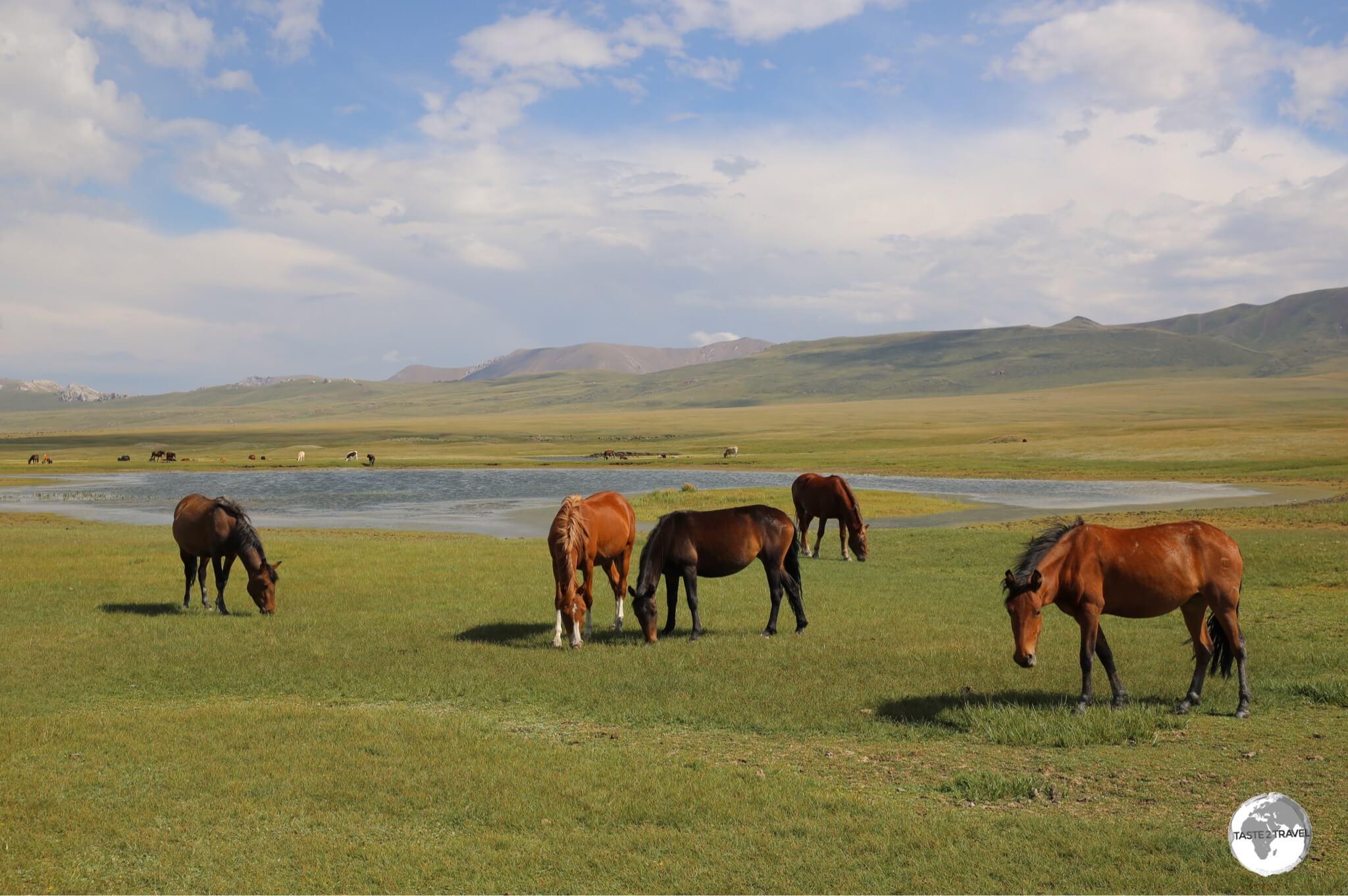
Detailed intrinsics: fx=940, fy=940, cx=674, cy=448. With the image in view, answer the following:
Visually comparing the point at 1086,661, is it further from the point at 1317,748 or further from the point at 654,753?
the point at 654,753

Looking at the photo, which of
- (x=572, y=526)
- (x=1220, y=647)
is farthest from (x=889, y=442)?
(x=1220, y=647)

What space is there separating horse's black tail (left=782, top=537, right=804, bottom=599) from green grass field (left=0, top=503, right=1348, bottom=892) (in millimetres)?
1053

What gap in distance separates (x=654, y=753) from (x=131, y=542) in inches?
1013

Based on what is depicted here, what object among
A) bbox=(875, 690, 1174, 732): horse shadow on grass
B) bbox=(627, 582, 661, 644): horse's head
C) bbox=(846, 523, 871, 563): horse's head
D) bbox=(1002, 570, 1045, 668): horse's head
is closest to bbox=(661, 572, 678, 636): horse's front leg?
bbox=(627, 582, 661, 644): horse's head

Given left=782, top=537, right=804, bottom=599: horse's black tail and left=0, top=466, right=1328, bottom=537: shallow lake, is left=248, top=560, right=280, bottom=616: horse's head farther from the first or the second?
left=0, top=466, right=1328, bottom=537: shallow lake

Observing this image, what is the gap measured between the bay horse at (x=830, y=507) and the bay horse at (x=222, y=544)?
13978 mm

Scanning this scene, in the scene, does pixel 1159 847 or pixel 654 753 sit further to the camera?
pixel 654 753

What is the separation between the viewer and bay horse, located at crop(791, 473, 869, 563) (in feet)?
86.0

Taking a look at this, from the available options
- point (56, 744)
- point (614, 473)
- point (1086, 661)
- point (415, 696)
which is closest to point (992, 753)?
point (1086, 661)

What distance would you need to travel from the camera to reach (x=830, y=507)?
89.1ft

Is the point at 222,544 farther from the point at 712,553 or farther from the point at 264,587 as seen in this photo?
the point at 712,553

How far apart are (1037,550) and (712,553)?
19.9 feet

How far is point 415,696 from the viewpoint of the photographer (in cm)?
1235

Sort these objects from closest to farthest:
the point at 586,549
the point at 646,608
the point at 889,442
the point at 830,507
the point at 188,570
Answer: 1. the point at 646,608
2. the point at 586,549
3. the point at 188,570
4. the point at 830,507
5. the point at 889,442
